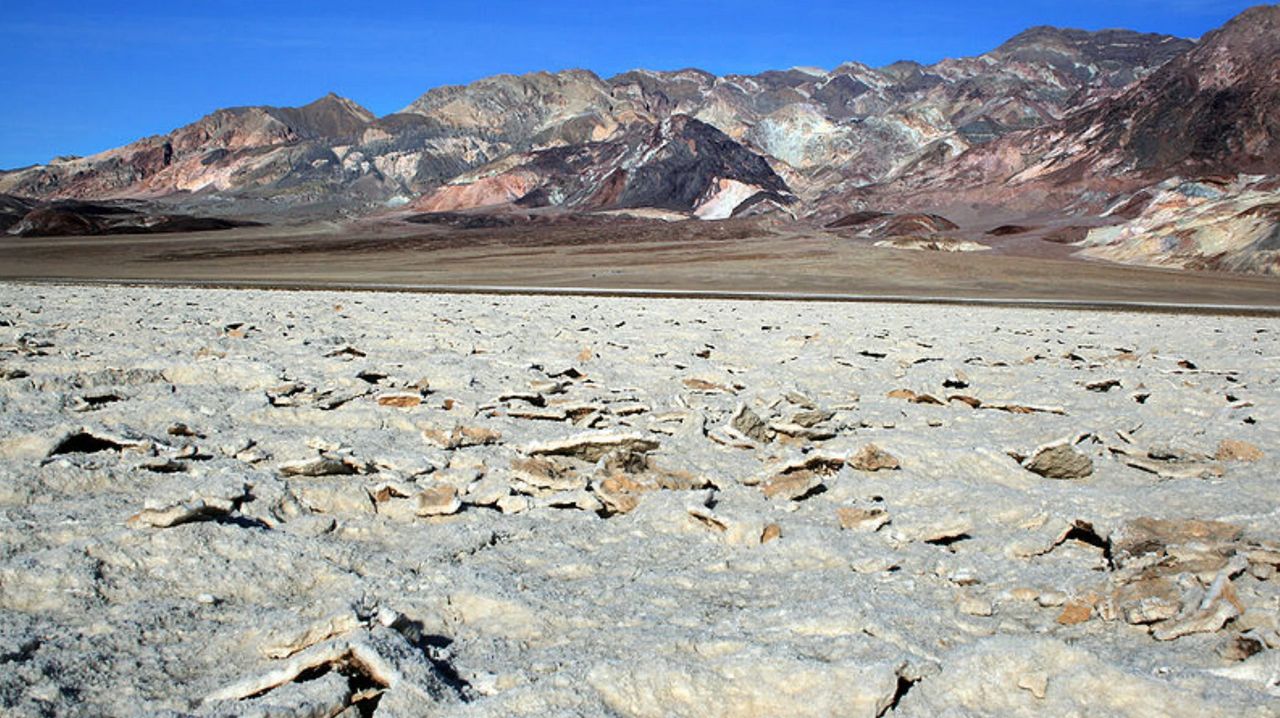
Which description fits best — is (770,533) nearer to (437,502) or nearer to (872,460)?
(872,460)

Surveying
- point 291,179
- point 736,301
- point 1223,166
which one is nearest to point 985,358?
point 736,301

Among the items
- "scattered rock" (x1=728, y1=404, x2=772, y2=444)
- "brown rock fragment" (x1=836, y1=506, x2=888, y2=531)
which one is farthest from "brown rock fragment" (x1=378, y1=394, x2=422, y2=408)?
"brown rock fragment" (x1=836, y1=506, x2=888, y2=531)

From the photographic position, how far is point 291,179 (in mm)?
157750

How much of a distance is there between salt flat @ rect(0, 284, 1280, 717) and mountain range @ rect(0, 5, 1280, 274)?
45147mm

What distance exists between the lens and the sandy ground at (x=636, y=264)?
34062 mm

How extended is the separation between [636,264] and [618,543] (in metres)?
45.2

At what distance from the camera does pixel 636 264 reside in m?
48.9

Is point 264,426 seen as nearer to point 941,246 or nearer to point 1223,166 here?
point 941,246

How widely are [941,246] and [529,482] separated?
57323mm

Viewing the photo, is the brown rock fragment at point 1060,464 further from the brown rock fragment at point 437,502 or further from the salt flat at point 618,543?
the brown rock fragment at point 437,502

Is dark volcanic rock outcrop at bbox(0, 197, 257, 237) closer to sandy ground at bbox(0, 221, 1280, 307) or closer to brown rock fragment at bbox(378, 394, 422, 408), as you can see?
sandy ground at bbox(0, 221, 1280, 307)

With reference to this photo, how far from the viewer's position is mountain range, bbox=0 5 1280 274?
2766 inches

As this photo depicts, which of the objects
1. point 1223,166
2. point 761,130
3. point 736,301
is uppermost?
point 761,130

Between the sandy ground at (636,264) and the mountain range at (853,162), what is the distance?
8590mm
